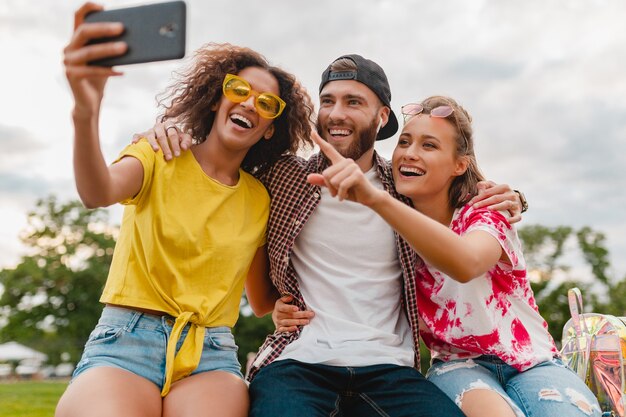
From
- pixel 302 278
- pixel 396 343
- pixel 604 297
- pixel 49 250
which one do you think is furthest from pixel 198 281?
pixel 604 297

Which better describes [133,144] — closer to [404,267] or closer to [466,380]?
[404,267]

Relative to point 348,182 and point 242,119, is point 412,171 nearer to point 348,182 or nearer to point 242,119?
point 242,119

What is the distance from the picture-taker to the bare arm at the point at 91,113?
2.12 metres

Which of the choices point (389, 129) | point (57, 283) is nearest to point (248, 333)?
point (57, 283)

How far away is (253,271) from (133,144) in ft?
3.72

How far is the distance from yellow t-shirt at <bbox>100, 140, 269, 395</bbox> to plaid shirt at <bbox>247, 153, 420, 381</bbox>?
0.23 metres

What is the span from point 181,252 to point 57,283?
119 ft

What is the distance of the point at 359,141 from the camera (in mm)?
4098

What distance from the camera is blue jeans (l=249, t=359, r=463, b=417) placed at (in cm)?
325

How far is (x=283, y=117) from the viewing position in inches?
165

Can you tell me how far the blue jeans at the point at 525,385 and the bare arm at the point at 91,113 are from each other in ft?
6.76

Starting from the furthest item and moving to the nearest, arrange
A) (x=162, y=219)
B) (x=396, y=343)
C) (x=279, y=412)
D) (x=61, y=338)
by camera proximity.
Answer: (x=61, y=338) < (x=396, y=343) < (x=162, y=219) < (x=279, y=412)

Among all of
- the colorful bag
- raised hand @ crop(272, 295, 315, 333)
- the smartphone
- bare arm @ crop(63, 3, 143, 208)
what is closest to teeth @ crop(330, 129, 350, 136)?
raised hand @ crop(272, 295, 315, 333)

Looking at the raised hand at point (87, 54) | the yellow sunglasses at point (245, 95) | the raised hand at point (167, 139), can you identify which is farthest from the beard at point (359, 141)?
the raised hand at point (87, 54)
